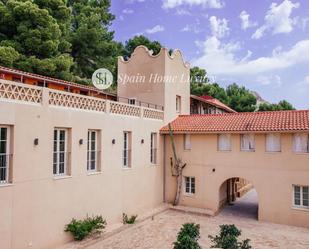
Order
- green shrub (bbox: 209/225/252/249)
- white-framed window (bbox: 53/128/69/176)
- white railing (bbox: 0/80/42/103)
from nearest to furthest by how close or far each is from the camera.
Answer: green shrub (bbox: 209/225/252/249), white railing (bbox: 0/80/42/103), white-framed window (bbox: 53/128/69/176)

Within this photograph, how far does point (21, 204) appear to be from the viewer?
10898 mm

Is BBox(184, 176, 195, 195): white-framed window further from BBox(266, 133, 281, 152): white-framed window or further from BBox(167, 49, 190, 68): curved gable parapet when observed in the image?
BBox(167, 49, 190, 68): curved gable parapet

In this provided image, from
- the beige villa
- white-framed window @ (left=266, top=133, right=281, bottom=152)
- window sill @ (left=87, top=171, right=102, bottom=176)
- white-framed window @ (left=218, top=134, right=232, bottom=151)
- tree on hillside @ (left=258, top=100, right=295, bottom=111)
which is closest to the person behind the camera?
the beige villa

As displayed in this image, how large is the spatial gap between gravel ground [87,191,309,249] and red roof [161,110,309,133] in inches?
221

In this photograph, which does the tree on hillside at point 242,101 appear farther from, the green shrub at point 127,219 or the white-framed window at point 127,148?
the green shrub at point 127,219

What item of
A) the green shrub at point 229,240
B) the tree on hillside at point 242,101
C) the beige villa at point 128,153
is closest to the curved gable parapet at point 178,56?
the beige villa at point 128,153

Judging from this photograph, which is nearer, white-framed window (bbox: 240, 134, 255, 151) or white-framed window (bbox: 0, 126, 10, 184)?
white-framed window (bbox: 0, 126, 10, 184)

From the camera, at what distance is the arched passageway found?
2011 cm

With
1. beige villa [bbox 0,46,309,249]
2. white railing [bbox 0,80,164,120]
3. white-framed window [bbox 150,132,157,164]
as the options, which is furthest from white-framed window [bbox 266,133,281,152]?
white railing [bbox 0,80,164,120]

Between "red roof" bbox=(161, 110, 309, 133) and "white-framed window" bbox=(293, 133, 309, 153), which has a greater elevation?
"red roof" bbox=(161, 110, 309, 133)

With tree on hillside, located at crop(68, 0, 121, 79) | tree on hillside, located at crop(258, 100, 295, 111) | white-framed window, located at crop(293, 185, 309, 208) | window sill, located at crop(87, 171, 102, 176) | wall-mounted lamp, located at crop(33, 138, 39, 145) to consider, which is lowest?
white-framed window, located at crop(293, 185, 309, 208)

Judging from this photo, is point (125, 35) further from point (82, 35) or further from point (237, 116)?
point (237, 116)

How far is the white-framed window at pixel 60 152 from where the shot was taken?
1277 centimetres

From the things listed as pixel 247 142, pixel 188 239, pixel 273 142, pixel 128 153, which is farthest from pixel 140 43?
pixel 188 239
